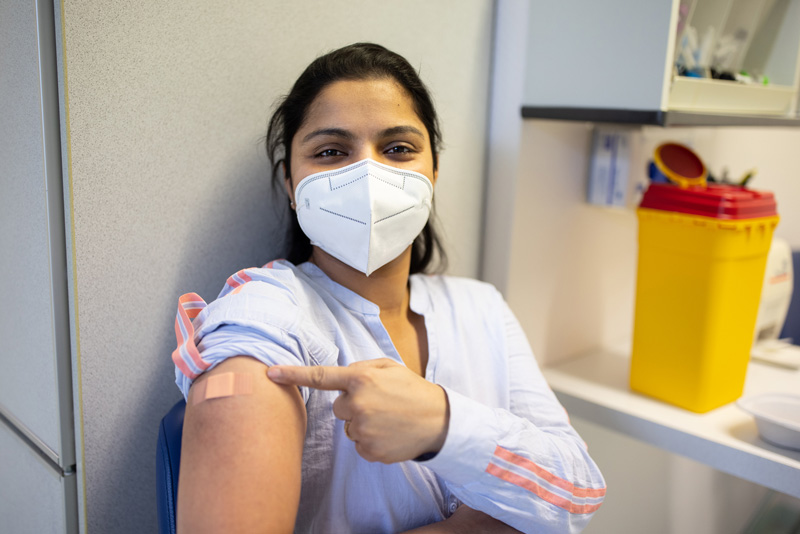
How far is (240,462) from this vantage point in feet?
2.60

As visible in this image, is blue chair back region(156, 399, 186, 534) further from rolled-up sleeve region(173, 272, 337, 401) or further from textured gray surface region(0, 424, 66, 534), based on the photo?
textured gray surface region(0, 424, 66, 534)

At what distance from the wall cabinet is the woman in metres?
0.47

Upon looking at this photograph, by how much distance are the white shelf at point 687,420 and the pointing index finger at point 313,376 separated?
0.97 m

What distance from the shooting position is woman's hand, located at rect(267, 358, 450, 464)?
825 mm

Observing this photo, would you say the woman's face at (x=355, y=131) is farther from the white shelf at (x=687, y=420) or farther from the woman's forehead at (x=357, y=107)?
the white shelf at (x=687, y=420)

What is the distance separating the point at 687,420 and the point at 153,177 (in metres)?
1.30

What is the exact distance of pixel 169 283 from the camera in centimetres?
115

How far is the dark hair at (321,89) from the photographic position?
1.10 metres

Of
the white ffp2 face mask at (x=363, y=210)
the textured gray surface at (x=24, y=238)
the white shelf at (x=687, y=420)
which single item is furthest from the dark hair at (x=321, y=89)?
the white shelf at (x=687, y=420)

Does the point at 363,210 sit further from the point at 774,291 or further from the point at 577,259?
the point at 774,291

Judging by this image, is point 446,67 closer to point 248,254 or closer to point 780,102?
point 248,254

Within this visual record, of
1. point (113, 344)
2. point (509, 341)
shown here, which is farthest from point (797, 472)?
point (113, 344)

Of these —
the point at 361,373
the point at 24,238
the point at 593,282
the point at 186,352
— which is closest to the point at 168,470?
the point at 186,352

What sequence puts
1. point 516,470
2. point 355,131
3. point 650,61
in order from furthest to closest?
1. point 650,61
2. point 355,131
3. point 516,470
